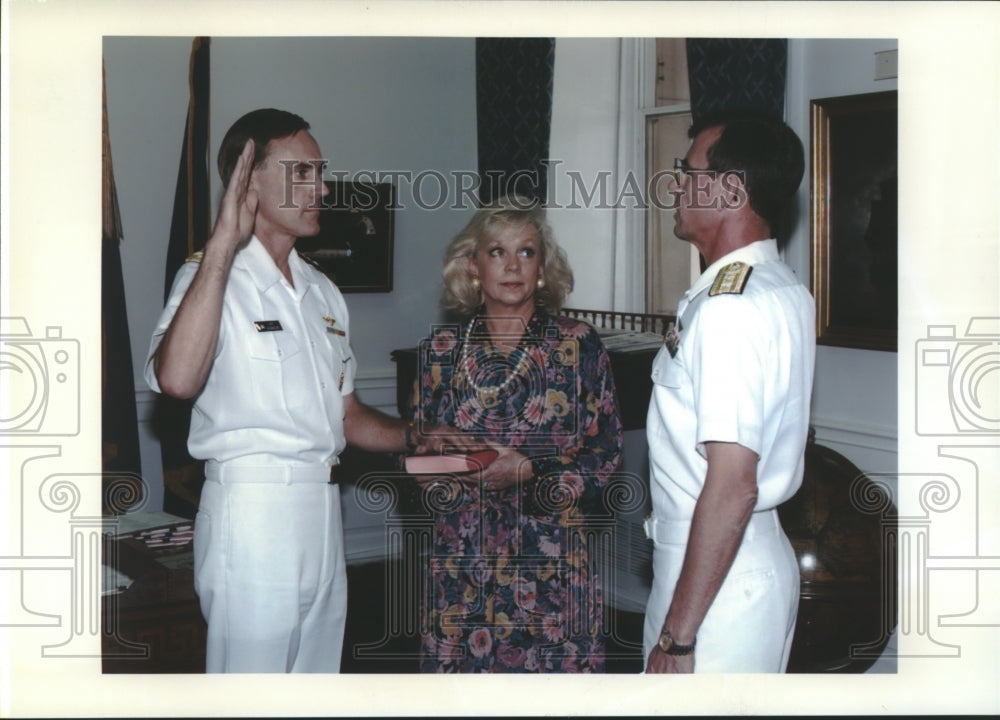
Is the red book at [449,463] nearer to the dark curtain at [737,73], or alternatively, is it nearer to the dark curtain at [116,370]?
the dark curtain at [116,370]

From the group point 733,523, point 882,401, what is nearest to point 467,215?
point 882,401

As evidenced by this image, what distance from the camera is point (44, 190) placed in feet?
8.12

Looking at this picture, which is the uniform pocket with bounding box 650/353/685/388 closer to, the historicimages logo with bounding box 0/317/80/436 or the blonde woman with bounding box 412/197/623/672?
the blonde woman with bounding box 412/197/623/672

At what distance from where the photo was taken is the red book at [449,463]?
8.63ft

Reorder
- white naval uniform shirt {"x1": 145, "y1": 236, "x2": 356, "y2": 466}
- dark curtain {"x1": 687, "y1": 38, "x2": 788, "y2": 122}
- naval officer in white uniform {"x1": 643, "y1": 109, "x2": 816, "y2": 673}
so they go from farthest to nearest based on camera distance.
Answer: dark curtain {"x1": 687, "y1": 38, "x2": 788, "y2": 122} → white naval uniform shirt {"x1": 145, "y1": 236, "x2": 356, "y2": 466} → naval officer in white uniform {"x1": 643, "y1": 109, "x2": 816, "y2": 673}

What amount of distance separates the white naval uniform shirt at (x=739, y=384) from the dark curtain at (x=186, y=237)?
1946 mm

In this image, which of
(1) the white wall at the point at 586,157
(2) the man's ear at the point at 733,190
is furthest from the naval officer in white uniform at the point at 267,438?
(1) the white wall at the point at 586,157

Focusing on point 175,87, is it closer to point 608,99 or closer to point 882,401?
point 608,99

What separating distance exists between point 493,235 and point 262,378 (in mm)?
659

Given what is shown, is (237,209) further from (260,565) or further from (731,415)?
(731,415)

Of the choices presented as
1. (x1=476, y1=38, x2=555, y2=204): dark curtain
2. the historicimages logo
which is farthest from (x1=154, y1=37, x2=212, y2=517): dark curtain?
the historicimages logo

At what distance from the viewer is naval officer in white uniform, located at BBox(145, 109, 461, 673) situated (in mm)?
2410

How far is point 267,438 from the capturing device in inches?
95.6

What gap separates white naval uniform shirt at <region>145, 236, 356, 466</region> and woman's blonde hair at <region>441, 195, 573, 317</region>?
1.25 feet
